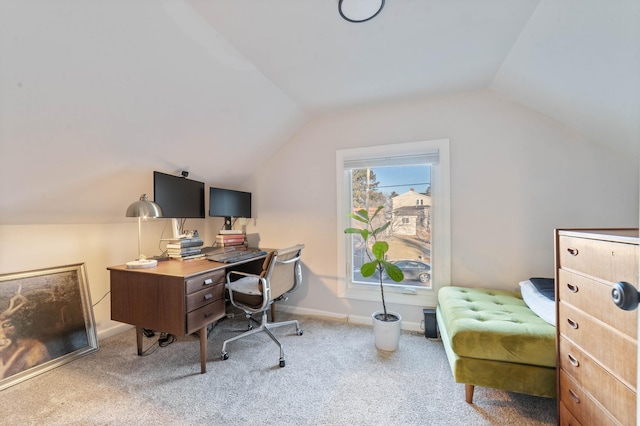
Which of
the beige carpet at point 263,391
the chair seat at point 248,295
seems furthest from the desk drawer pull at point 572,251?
the chair seat at point 248,295

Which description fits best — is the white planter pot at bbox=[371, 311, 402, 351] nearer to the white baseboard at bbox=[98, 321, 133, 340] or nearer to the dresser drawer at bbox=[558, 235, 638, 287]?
the dresser drawer at bbox=[558, 235, 638, 287]

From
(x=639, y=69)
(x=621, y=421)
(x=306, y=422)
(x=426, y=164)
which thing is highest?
(x=639, y=69)

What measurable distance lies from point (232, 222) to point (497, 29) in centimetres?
289

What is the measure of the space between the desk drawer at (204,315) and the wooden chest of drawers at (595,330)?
203 centimetres

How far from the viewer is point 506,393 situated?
5.31 feet

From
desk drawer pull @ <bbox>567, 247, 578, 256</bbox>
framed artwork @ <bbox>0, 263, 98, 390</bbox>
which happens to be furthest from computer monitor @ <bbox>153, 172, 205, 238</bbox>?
desk drawer pull @ <bbox>567, 247, 578, 256</bbox>

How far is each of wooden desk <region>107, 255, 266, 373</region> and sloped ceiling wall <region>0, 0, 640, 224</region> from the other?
0.77 metres

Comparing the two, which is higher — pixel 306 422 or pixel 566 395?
pixel 566 395

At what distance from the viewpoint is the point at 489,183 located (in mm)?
2254

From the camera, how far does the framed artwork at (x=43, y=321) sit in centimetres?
177

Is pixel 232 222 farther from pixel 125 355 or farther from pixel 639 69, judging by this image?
pixel 639 69

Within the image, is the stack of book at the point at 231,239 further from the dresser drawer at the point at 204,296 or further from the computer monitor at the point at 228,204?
the dresser drawer at the point at 204,296

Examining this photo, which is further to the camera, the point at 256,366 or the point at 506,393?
the point at 256,366

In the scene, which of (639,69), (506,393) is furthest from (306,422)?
(639,69)
